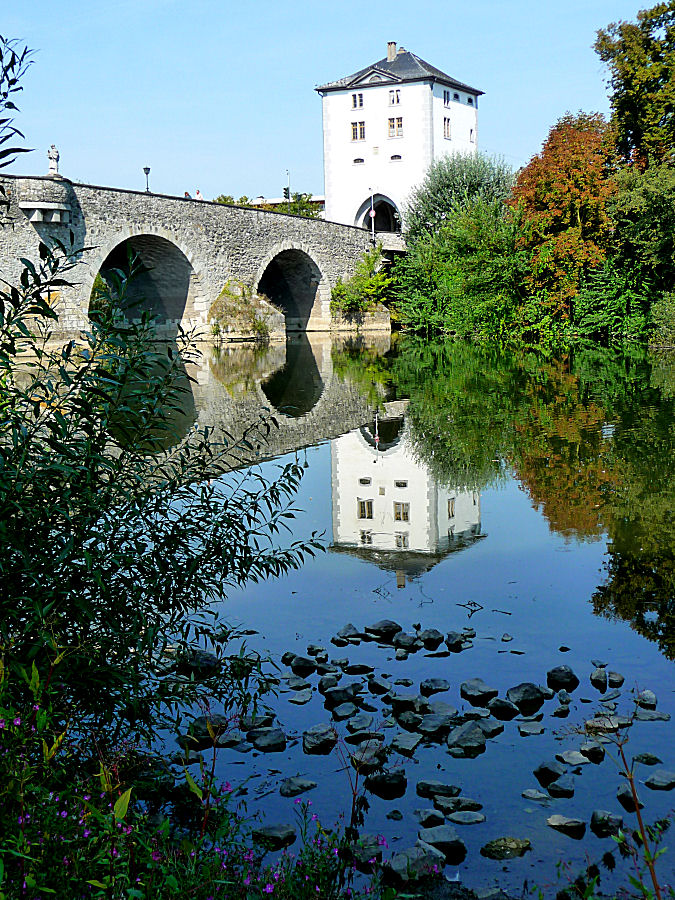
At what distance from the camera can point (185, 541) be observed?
12.5 ft

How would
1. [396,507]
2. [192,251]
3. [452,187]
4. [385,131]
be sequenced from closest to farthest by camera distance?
[396,507] → [192,251] → [452,187] → [385,131]

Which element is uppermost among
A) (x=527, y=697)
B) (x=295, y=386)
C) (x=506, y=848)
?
(x=295, y=386)

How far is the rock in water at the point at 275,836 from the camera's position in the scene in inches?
114

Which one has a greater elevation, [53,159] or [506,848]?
[53,159]

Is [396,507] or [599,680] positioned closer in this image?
[599,680]

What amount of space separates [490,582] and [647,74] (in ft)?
71.6

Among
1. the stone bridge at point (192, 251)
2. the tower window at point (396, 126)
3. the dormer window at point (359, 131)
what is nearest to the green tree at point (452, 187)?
the stone bridge at point (192, 251)

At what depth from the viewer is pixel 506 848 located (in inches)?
112

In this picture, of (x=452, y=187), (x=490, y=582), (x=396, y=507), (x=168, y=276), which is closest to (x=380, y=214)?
(x=452, y=187)

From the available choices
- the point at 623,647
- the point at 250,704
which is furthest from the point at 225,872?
the point at 623,647

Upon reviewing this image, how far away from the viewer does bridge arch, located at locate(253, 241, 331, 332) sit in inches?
1579

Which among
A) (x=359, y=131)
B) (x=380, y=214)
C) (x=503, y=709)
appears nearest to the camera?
(x=503, y=709)

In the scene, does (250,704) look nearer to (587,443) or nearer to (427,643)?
(427,643)

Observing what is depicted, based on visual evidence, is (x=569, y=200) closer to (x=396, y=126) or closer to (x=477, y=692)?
(x=477, y=692)
